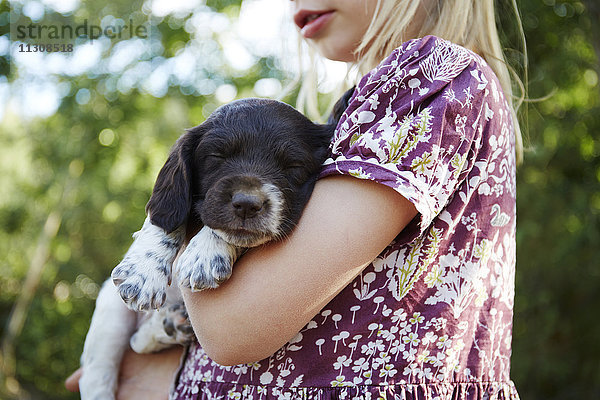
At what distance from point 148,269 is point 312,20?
123 centimetres

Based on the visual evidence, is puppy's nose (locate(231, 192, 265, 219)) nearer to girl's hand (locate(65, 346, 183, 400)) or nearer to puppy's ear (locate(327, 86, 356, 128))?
puppy's ear (locate(327, 86, 356, 128))

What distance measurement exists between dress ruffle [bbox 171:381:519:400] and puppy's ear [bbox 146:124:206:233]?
0.55 meters

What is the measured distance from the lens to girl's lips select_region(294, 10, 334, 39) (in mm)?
2359

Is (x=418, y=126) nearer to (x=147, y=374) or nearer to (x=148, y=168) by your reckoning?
(x=147, y=374)

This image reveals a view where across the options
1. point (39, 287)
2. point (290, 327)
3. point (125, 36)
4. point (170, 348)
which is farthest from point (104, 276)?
point (290, 327)

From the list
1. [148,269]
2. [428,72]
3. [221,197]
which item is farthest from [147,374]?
[428,72]

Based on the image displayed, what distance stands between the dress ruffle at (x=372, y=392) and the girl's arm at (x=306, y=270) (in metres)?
0.15

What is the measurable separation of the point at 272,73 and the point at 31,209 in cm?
869

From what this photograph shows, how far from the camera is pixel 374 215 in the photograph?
5.21 ft

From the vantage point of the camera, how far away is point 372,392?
1.65 m

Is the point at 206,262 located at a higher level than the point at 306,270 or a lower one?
lower

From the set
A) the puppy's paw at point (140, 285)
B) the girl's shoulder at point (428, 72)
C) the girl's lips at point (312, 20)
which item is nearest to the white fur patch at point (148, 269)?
the puppy's paw at point (140, 285)

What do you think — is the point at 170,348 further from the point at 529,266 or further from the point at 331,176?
the point at 529,266

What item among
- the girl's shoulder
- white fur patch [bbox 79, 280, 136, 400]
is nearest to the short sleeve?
the girl's shoulder
